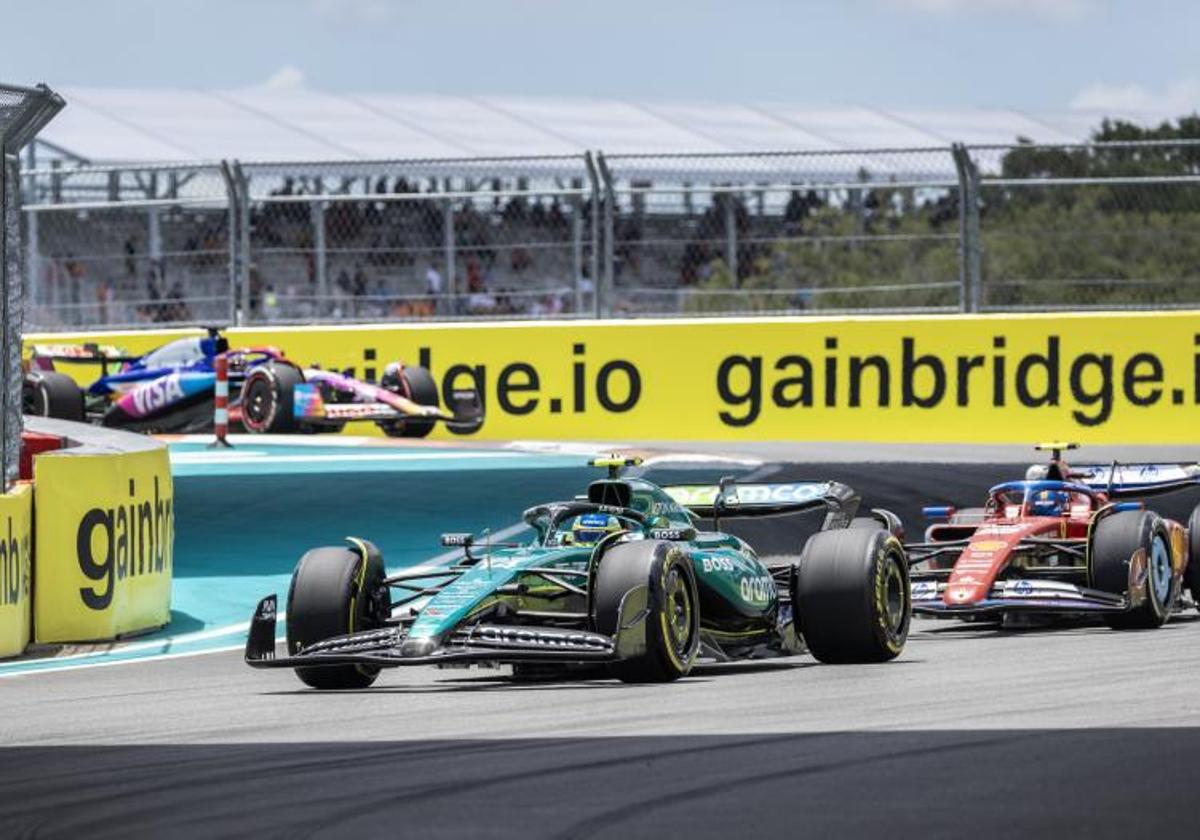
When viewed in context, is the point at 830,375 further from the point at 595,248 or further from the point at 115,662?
the point at 115,662

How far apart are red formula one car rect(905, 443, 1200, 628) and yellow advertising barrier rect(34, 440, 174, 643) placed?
3.89 m

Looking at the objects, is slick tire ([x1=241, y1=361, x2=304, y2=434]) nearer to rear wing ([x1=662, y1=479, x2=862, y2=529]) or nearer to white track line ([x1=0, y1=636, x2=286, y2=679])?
white track line ([x1=0, y1=636, x2=286, y2=679])


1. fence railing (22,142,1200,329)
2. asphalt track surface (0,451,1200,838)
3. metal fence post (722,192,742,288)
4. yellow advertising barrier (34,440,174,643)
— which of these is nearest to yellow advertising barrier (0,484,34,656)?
yellow advertising barrier (34,440,174,643)

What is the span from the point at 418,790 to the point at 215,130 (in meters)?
42.8

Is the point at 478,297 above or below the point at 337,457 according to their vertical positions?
above

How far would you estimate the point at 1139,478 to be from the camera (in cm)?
1405

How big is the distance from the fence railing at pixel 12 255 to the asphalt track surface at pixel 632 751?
1754 millimetres

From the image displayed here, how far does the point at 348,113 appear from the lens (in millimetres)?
52562

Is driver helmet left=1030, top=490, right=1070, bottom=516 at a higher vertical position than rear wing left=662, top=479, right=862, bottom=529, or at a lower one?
lower

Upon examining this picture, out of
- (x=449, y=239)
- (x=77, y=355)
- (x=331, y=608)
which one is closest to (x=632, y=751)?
(x=331, y=608)

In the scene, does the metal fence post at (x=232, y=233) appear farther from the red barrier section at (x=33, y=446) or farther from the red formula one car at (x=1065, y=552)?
the red formula one car at (x=1065, y=552)

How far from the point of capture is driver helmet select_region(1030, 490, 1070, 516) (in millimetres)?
13289

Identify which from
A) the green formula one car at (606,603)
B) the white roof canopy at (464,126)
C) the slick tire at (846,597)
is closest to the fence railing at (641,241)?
the green formula one car at (606,603)

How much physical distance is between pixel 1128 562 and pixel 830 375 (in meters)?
10.4
